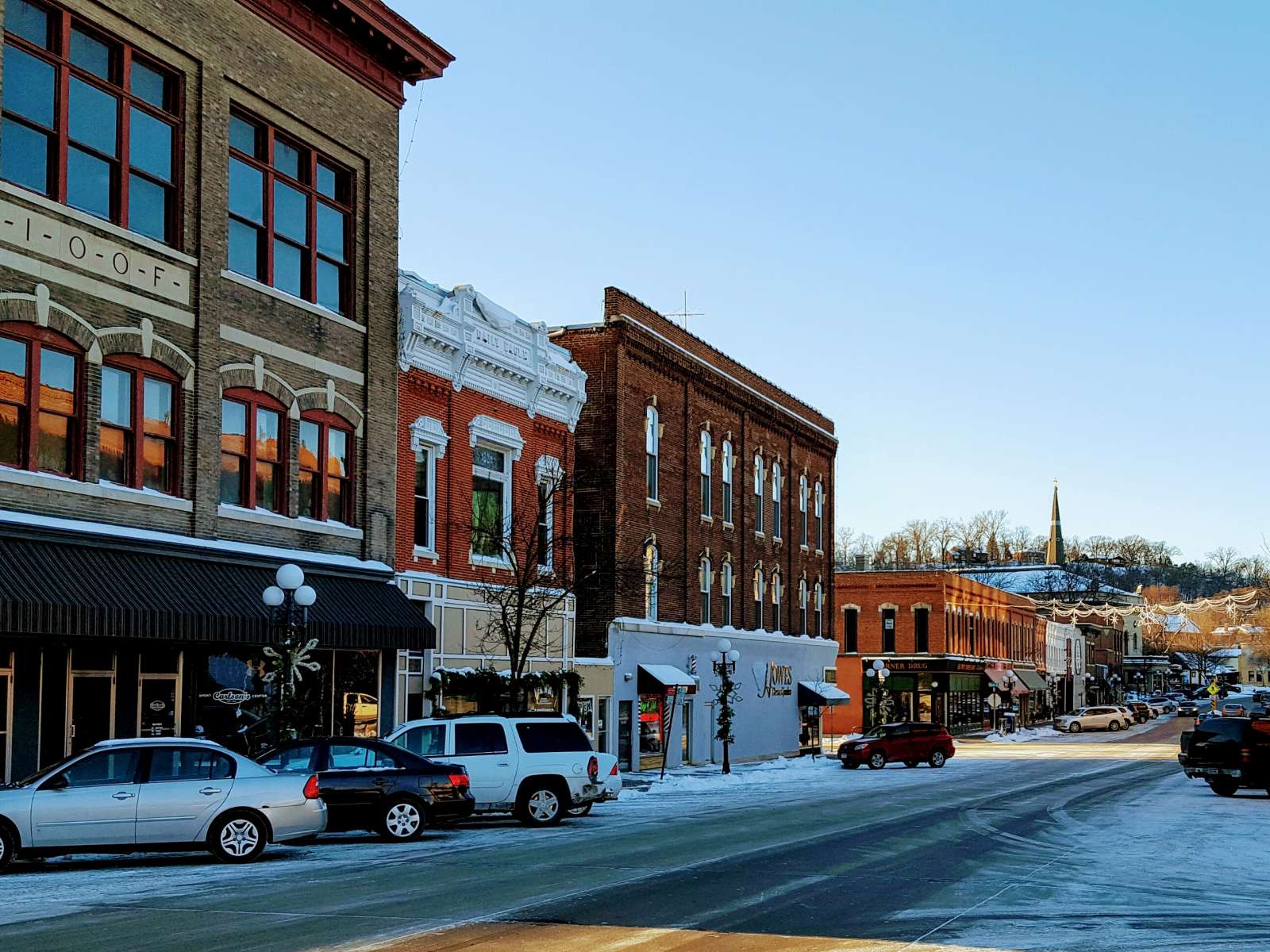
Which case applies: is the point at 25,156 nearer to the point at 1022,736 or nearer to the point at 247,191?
the point at 247,191

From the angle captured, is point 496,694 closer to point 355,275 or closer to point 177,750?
point 355,275

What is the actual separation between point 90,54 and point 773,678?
37205 millimetres

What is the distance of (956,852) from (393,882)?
7.91 metres

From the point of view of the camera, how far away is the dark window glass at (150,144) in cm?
2422

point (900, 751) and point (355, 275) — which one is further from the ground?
point (355, 275)

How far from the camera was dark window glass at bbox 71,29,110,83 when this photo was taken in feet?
75.8

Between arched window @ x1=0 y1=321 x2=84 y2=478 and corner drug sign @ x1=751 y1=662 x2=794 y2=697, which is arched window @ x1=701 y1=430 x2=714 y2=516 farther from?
arched window @ x1=0 y1=321 x2=84 y2=478

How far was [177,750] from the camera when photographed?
696 inches

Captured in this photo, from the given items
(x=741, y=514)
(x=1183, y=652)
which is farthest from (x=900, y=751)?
(x=1183, y=652)

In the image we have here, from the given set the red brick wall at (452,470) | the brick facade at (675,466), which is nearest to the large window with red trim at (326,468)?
the red brick wall at (452,470)

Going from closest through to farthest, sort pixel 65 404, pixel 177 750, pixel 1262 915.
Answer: pixel 1262 915
pixel 177 750
pixel 65 404

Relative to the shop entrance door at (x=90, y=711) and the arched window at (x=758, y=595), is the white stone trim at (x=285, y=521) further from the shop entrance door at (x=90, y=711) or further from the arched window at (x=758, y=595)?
the arched window at (x=758, y=595)

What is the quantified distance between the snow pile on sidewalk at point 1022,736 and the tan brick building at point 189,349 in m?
50.2

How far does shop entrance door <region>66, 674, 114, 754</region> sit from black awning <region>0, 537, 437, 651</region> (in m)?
1.13
